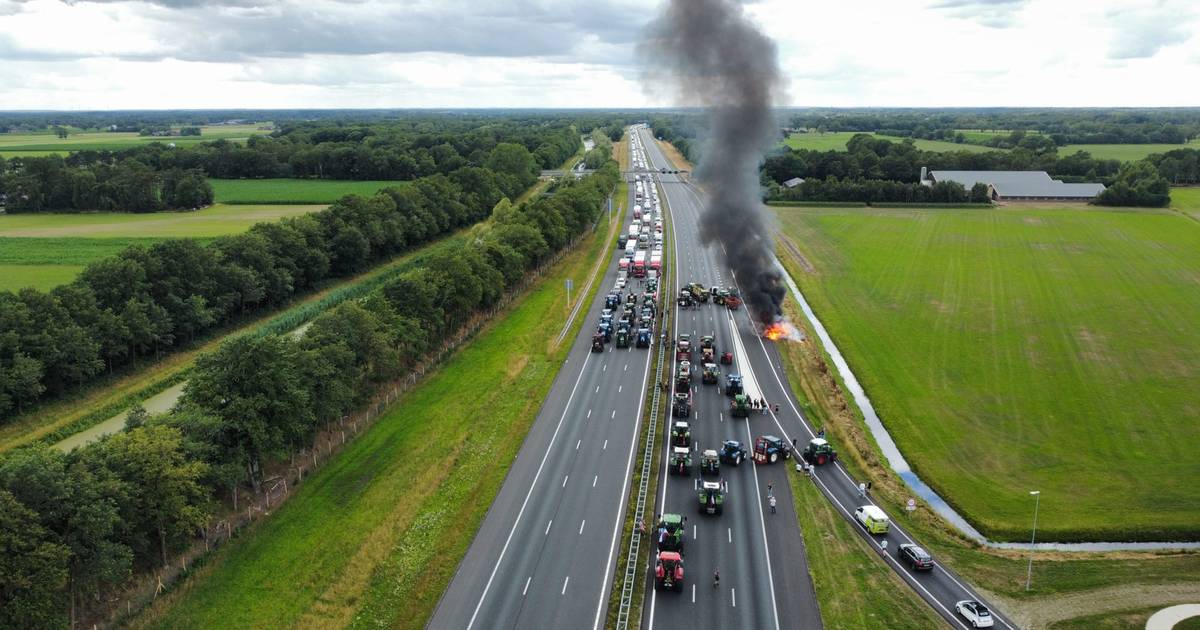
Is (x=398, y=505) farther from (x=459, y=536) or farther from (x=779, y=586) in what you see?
(x=779, y=586)

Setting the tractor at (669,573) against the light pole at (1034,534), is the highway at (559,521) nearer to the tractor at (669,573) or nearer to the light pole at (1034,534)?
the tractor at (669,573)

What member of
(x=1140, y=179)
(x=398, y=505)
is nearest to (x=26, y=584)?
→ (x=398, y=505)

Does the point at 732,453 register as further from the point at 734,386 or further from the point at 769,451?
the point at 734,386

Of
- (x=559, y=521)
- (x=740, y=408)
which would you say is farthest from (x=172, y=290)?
(x=740, y=408)


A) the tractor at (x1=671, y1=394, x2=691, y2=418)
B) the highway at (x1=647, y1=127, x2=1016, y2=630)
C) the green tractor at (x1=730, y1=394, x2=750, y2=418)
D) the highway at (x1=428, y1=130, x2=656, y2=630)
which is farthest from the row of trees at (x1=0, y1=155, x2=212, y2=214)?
the green tractor at (x1=730, y1=394, x2=750, y2=418)

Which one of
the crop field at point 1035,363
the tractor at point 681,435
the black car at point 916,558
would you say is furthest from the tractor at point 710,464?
the crop field at point 1035,363
